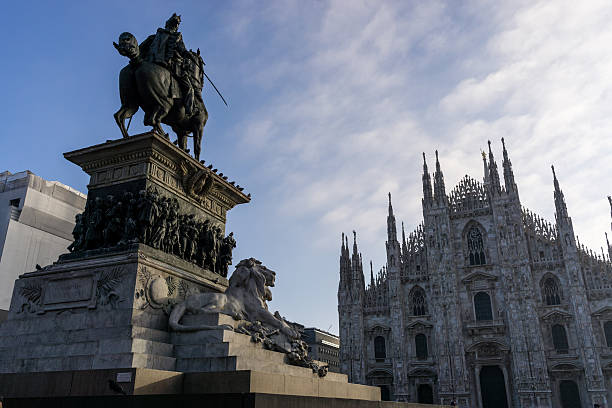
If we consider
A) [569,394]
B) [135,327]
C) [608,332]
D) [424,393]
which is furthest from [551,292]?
[135,327]

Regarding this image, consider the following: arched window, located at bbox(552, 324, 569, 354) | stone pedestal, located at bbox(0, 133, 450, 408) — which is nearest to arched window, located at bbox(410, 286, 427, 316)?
arched window, located at bbox(552, 324, 569, 354)

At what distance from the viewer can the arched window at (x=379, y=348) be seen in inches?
1571

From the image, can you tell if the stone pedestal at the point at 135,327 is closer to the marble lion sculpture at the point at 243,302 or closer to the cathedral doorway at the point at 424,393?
the marble lion sculpture at the point at 243,302

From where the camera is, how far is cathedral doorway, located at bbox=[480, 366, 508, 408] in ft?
116

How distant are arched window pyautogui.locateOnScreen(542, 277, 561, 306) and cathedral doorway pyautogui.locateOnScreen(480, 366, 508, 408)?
629 centimetres

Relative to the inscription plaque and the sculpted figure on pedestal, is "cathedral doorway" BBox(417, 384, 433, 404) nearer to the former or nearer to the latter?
the sculpted figure on pedestal

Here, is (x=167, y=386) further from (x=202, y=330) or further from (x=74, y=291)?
(x=74, y=291)

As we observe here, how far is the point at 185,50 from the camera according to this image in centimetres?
923

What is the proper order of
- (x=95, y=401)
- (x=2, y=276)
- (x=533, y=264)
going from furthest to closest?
(x=533, y=264) < (x=2, y=276) < (x=95, y=401)

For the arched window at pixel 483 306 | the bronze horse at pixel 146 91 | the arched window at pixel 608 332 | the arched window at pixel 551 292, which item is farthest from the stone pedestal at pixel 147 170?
the arched window at pixel 608 332

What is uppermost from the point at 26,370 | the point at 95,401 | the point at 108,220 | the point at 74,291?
the point at 108,220

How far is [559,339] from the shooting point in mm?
34938

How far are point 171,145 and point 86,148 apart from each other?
1489 millimetres

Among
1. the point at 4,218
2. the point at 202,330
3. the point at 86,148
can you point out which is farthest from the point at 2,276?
the point at 202,330
